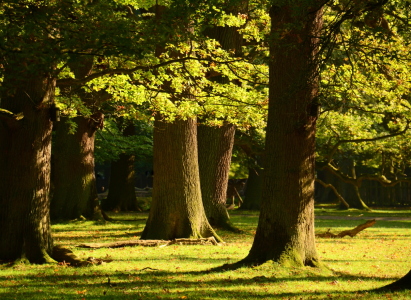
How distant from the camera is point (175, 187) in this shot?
1720 cm

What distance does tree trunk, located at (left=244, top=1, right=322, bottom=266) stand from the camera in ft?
36.3

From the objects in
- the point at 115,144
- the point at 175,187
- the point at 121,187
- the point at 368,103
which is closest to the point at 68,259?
the point at 175,187

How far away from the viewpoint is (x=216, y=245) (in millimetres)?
16594

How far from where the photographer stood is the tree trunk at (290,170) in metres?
11.1

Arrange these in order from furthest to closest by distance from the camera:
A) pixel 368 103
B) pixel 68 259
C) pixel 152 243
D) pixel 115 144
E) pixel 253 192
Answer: pixel 253 192 < pixel 115 144 < pixel 368 103 < pixel 152 243 < pixel 68 259

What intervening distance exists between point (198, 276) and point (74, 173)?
14147mm

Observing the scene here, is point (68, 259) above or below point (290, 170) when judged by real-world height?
below

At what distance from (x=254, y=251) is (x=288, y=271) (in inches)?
32.5

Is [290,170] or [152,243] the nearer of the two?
[290,170]

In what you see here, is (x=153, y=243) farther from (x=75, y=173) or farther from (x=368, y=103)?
(x=368, y=103)

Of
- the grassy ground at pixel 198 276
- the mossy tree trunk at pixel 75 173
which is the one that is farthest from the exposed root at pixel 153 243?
the mossy tree trunk at pixel 75 173

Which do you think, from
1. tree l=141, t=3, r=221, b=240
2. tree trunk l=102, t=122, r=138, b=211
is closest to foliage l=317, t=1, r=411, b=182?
tree l=141, t=3, r=221, b=240

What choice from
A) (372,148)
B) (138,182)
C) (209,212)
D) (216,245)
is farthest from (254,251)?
(138,182)

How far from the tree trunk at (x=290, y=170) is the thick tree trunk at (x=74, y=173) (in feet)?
45.9
